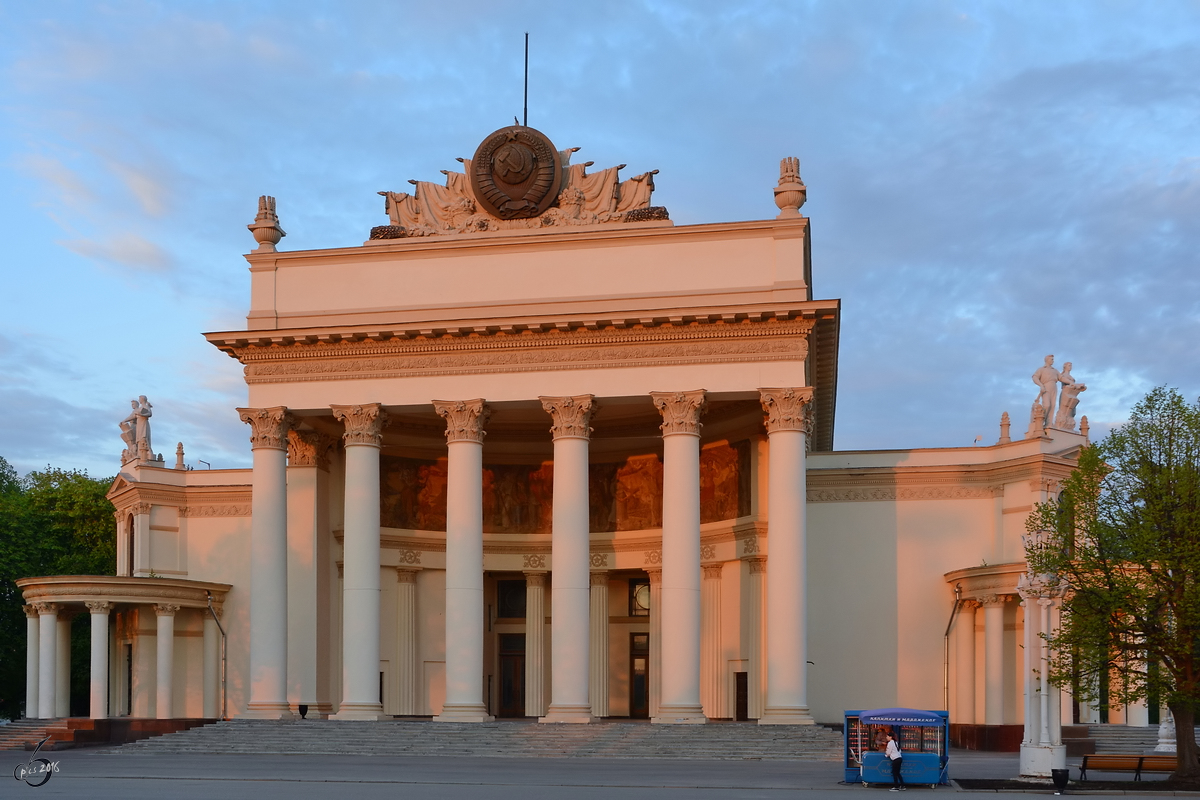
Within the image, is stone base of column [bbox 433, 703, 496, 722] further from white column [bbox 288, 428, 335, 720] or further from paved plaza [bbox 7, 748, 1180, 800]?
white column [bbox 288, 428, 335, 720]

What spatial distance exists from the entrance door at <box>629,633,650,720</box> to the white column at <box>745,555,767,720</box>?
5575 millimetres

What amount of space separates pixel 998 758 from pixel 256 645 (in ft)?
69.3

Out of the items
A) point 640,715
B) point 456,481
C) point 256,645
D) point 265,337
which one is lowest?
point 640,715

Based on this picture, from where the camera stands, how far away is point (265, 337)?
1698 inches

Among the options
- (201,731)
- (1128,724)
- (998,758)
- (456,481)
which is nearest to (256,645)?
(201,731)

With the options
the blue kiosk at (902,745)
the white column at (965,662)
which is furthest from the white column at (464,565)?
the blue kiosk at (902,745)

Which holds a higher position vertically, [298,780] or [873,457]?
[873,457]

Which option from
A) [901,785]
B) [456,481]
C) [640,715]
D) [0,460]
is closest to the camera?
[901,785]

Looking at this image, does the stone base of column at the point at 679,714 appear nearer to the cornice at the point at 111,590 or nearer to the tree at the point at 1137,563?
the tree at the point at 1137,563

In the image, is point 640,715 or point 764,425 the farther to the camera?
point 640,715

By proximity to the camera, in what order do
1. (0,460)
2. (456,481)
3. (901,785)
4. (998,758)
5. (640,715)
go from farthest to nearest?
(0,460), (640,715), (456,481), (998,758), (901,785)

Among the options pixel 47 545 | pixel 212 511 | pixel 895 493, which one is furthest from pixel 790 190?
pixel 47 545

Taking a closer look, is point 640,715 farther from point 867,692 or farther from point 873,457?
point 873,457

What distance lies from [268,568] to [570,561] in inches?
356
